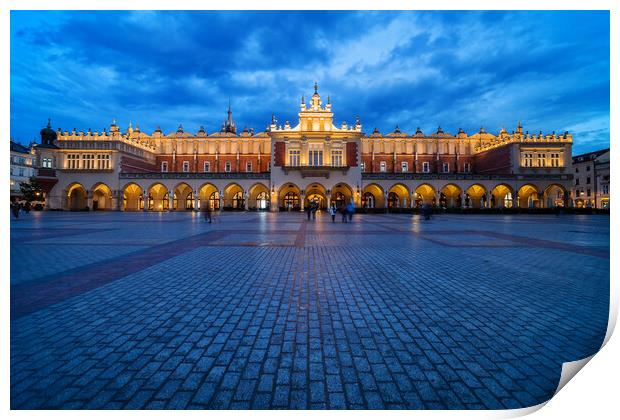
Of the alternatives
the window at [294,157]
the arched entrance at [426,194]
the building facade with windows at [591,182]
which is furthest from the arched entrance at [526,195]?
the window at [294,157]

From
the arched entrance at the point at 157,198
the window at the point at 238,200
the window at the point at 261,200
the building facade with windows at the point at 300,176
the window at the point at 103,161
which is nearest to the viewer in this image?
the building facade with windows at the point at 300,176

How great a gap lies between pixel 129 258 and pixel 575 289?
10.4 m

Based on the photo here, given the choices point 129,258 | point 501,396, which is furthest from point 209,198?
point 501,396

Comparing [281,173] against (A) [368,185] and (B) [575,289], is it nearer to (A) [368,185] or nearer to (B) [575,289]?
(A) [368,185]

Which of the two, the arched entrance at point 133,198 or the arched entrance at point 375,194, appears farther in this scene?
the arched entrance at point 133,198

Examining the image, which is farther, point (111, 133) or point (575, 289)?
point (111, 133)

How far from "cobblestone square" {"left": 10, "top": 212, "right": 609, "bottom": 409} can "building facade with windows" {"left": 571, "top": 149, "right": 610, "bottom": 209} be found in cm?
6741

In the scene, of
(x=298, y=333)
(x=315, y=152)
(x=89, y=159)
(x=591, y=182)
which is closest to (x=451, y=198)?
(x=315, y=152)

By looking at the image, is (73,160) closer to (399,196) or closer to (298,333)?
(399,196)

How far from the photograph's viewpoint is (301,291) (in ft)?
18.3

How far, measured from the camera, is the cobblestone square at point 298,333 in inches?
106

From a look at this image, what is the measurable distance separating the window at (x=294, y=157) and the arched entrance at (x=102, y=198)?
28.0 m

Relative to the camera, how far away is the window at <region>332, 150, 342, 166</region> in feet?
146

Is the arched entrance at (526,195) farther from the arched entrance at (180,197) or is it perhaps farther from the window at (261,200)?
the arched entrance at (180,197)
